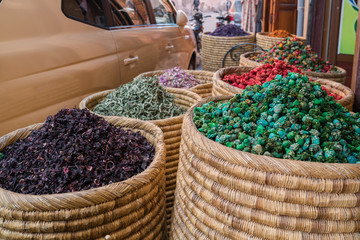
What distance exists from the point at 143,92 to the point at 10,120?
75cm

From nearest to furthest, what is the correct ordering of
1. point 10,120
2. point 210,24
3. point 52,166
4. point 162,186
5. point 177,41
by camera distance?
point 52,166 → point 162,186 → point 10,120 → point 177,41 → point 210,24

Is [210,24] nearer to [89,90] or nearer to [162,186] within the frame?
[89,90]

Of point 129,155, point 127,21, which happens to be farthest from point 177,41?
point 129,155

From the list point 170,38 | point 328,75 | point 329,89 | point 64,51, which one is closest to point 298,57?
point 328,75

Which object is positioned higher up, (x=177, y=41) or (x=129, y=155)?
(x=177, y=41)

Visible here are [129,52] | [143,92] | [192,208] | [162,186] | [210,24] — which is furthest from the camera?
[210,24]

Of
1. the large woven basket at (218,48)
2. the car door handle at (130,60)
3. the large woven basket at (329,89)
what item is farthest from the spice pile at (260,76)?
the large woven basket at (218,48)

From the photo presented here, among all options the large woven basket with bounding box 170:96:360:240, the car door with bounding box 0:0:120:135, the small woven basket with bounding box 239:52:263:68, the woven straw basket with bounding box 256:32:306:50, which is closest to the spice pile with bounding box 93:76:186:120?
the car door with bounding box 0:0:120:135

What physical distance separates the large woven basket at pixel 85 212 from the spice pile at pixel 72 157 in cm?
11

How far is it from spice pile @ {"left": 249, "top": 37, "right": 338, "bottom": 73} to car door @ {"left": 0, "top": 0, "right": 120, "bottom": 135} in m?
1.41

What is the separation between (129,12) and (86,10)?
701mm

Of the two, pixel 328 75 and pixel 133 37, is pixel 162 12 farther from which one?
pixel 328 75

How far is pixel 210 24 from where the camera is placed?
13648 millimetres

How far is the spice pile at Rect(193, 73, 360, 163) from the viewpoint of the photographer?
3.42 ft
